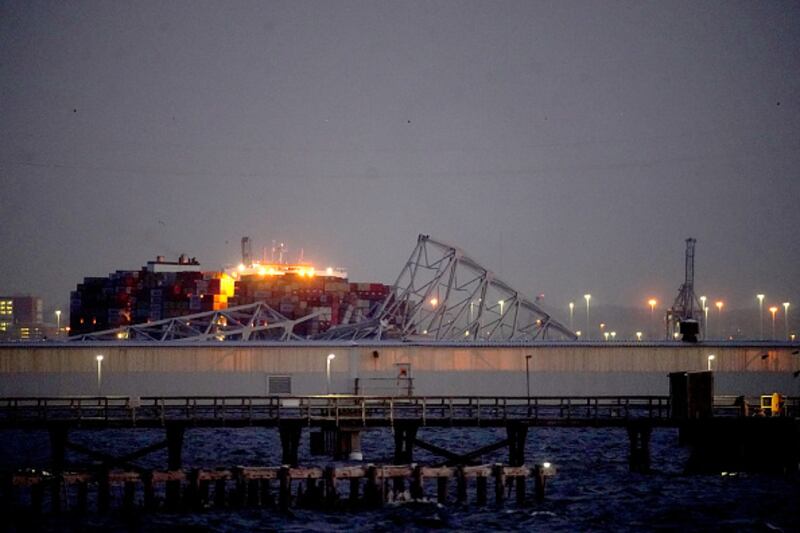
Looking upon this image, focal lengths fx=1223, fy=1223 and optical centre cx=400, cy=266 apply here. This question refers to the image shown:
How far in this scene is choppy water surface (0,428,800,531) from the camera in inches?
1829

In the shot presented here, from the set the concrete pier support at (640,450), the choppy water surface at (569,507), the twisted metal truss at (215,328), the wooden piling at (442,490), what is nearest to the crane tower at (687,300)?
the twisted metal truss at (215,328)

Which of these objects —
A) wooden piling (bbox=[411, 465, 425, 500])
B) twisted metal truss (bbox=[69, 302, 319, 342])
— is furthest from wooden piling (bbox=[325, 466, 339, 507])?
twisted metal truss (bbox=[69, 302, 319, 342])

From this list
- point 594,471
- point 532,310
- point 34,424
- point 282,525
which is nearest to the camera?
point 282,525

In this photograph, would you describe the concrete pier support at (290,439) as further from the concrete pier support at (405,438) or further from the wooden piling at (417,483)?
the wooden piling at (417,483)

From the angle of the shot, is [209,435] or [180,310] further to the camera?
[180,310]

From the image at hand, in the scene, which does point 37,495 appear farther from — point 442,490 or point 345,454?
point 345,454

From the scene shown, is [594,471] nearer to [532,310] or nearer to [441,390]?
[441,390]

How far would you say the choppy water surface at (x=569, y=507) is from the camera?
46.5 meters

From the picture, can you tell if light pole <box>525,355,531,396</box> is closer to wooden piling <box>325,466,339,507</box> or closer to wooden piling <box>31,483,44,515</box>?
wooden piling <box>325,466,339,507</box>

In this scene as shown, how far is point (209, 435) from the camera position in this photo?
97.2 meters

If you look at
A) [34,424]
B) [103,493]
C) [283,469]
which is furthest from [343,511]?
[34,424]

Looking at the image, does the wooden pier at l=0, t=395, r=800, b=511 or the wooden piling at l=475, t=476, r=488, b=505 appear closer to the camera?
the wooden pier at l=0, t=395, r=800, b=511

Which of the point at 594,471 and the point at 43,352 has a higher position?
the point at 43,352

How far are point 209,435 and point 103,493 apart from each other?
161ft
